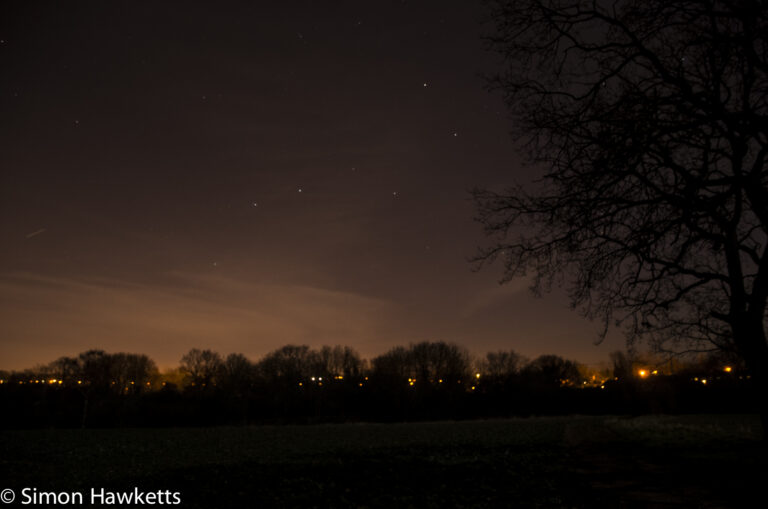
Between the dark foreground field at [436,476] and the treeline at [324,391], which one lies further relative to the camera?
the treeline at [324,391]

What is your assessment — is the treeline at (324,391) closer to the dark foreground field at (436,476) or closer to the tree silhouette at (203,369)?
the tree silhouette at (203,369)

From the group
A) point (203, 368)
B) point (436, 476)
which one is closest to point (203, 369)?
point (203, 368)

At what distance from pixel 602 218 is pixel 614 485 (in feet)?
26.2

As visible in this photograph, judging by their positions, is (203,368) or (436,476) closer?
(436,476)

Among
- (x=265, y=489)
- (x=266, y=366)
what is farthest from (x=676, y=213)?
(x=266, y=366)

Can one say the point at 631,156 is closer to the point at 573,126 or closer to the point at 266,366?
the point at 573,126

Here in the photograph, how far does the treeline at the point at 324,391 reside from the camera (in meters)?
66.2

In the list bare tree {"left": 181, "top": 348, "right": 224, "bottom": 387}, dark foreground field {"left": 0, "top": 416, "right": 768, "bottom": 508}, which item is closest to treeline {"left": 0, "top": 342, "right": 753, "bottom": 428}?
bare tree {"left": 181, "top": 348, "right": 224, "bottom": 387}

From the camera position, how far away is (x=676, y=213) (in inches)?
298

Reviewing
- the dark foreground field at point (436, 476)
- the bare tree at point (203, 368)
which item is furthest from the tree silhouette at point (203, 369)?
the dark foreground field at point (436, 476)

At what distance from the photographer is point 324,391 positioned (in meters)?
80.8

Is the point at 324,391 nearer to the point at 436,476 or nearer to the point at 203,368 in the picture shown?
the point at 203,368

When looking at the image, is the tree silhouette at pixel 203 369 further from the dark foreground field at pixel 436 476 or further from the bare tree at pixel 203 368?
the dark foreground field at pixel 436 476

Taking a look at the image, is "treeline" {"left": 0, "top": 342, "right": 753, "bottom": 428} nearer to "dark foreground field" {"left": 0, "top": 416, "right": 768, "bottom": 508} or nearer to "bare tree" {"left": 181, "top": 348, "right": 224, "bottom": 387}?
"bare tree" {"left": 181, "top": 348, "right": 224, "bottom": 387}
